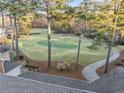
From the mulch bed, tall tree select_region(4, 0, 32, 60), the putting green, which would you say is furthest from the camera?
the putting green

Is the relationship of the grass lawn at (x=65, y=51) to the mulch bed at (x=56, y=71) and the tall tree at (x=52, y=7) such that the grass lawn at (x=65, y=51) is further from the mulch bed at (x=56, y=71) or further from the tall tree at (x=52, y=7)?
the tall tree at (x=52, y=7)

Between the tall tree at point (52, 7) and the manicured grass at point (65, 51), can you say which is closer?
the tall tree at point (52, 7)

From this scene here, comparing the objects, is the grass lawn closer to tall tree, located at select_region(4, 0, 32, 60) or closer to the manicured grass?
the manicured grass

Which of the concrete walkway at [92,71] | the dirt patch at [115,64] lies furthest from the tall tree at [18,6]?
the dirt patch at [115,64]

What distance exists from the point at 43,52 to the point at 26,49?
4023 millimetres

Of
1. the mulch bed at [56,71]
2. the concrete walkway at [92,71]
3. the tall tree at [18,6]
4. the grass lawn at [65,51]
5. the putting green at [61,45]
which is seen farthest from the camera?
the putting green at [61,45]

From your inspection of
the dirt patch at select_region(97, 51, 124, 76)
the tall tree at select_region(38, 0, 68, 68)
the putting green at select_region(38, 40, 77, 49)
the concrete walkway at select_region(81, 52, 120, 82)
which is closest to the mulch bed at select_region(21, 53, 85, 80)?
the concrete walkway at select_region(81, 52, 120, 82)

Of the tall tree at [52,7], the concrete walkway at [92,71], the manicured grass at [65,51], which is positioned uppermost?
the tall tree at [52,7]

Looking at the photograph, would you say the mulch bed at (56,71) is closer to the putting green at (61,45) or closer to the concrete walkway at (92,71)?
the concrete walkway at (92,71)

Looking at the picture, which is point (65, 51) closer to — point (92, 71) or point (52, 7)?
point (92, 71)

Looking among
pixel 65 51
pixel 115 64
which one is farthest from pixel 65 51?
pixel 115 64

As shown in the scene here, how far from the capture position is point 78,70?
88.1 feet

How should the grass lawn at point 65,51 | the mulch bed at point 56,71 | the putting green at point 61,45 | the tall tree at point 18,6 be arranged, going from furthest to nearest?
the putting green at point 61,45 < the grass lawn at point 65,51 < the tall tree at point 18,6 < the mulch bed at point 56,71

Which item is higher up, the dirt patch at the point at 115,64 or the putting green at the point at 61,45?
the putting green at the point at 61,45
